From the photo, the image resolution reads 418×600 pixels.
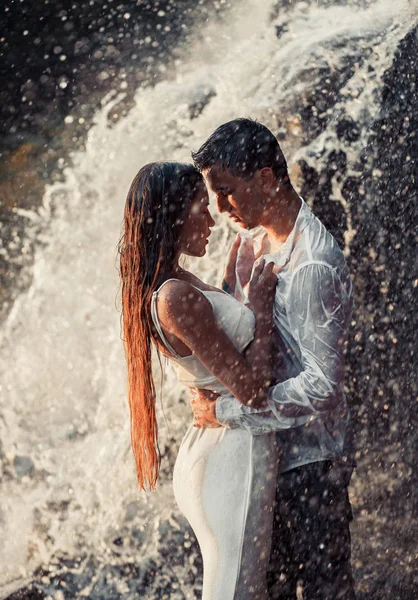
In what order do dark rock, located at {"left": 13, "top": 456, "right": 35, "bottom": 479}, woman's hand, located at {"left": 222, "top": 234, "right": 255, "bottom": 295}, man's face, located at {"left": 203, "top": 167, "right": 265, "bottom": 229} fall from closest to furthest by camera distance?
1. man's face, located at {"left": 203, "top": 167, "right": 265, "bottom": 229}
2. woman's hand, located at {"left": 222, "top": 234, "right": 255, "bottom": 295}
3. dark rock, located at {"left": 13, "top": 456, "right": 35, "bottom": 479}

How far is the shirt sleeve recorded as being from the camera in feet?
7.80

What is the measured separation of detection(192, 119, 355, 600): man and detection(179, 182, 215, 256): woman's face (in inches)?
8.7

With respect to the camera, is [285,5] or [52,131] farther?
[52,131]

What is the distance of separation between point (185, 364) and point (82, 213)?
10.1ft

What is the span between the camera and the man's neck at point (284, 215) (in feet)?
8.52

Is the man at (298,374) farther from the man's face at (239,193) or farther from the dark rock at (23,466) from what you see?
the dark rock at (23,466)

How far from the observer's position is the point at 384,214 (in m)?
4.29

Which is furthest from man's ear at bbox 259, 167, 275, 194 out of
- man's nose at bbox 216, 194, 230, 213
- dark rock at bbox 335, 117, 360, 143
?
dark rock at bbox 335, 117, 360, 143

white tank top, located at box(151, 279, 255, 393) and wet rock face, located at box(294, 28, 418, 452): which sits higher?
white tank top, located at box(151, 279, 255, 393)

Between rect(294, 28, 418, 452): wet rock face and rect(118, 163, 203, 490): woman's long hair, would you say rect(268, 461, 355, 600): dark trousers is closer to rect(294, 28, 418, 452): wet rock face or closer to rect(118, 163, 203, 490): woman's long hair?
rect(118, 163, 203, 490): woman's long hair

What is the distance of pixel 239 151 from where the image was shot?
2559 millimetres

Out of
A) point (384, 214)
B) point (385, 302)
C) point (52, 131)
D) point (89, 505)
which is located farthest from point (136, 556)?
point (52, 131)

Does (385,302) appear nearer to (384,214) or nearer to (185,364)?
(384,214)

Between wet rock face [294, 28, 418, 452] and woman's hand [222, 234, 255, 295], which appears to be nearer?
woman's hand [222, 234, 255, 295]
